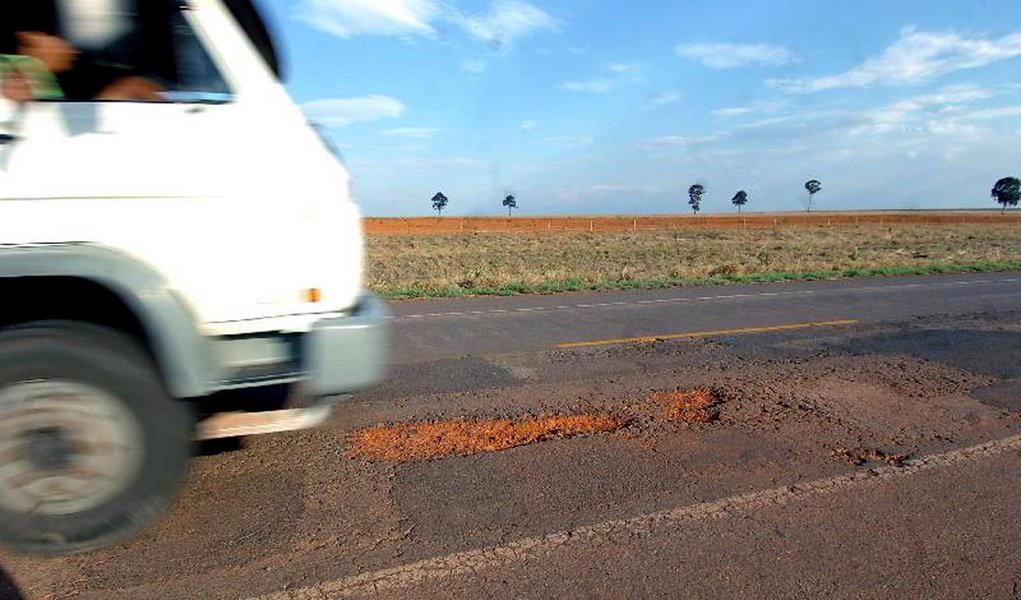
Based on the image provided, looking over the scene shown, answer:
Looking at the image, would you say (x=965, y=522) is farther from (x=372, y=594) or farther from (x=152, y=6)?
(x=152, y=6)

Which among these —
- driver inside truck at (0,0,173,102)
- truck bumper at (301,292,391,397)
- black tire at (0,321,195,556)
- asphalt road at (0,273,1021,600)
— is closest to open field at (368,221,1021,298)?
asphalt road at (0,273,1021,600)

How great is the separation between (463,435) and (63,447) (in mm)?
2292

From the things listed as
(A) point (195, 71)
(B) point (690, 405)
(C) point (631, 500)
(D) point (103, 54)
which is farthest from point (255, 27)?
(B) point (690, 405)

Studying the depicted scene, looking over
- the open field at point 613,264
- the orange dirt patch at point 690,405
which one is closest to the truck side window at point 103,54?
the orange dirt patch at point 690,405

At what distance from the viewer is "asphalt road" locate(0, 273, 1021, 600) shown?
2.79 m

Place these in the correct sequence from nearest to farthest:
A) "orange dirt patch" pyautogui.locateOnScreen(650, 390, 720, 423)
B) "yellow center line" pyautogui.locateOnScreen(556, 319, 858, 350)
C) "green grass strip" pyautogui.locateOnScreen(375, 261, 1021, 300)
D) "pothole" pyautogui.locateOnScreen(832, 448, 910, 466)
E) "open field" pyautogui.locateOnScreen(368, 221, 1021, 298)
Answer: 1. "pothole" pyautogui.locateOnScreen(832, 448, 910, 466)
2. "orange dirt patch" pyautogui.locateOnScreen(650, 390, 720, 423)
3. "yellow center line" pyautogui.locateOnScreen(556, 319, 858, 350)
4. "green grass strip" pyautogui.locateOnScreen(375, 261, 1021, 300)
5. "open field" pyautogui.locateOnScreen(368, 221, 1021, 298)

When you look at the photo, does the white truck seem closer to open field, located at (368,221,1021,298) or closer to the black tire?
the black tire

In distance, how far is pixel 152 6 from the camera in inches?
113

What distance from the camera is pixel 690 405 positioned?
5207 millimetres

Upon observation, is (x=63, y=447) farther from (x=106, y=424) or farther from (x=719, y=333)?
(x=719, y=333)

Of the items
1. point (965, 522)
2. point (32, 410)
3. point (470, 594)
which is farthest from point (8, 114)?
point (965, 522)

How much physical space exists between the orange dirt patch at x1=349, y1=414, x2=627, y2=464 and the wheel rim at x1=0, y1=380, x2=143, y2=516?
142 cm

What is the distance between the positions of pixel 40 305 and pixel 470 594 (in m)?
2.18

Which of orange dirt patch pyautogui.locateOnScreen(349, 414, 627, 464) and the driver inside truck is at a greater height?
the driver inside truck
